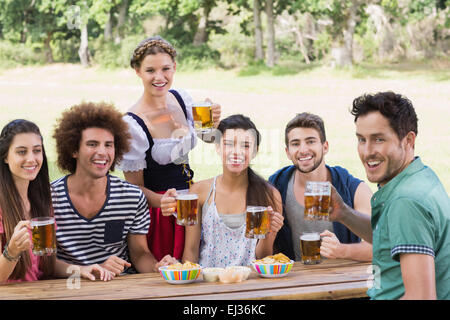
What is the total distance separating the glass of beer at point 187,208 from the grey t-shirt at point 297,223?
806 mm

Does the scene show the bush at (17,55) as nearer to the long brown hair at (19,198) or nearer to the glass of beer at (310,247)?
the long brown hair at (19,198)

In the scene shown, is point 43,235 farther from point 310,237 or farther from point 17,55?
point 17,55

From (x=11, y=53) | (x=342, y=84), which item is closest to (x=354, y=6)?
(x=342, y=84)

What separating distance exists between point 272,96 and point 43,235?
17.2 m

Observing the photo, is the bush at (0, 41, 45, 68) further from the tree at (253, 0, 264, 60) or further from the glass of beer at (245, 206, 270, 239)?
the glass of beer at (245, 206, 270, 239)

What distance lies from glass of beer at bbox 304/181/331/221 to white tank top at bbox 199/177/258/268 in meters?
0.67

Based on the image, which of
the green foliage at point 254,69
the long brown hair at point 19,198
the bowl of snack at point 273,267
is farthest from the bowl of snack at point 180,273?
the green foliage at point 254,69

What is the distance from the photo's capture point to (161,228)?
4305mm

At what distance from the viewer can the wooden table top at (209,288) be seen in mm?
2840

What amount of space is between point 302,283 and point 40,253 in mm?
1198

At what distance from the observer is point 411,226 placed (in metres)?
2.22

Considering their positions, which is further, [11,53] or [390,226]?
[11,53]

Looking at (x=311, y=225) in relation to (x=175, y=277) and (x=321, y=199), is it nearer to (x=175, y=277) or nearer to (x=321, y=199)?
(x=321, y=199)
